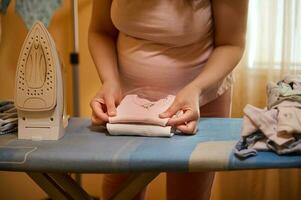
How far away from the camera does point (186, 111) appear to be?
2.85ft

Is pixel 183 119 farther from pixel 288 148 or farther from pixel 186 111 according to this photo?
pixel 288 148

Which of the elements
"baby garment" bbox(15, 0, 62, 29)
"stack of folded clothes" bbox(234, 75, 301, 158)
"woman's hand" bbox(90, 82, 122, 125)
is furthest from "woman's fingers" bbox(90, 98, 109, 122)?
"baby garment" bbox(15, 0, 62, 29)

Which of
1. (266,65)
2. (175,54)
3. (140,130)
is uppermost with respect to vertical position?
(175,54)

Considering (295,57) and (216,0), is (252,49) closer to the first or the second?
(295,57)

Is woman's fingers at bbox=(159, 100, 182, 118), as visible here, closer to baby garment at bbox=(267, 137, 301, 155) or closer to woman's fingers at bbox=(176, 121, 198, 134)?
woman's fingers at bbox=(176, 121, 198, 134)

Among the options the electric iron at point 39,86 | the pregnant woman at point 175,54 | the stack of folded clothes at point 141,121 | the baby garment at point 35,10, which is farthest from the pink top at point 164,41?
the baby garment at point 35,10

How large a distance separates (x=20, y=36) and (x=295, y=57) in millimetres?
1096

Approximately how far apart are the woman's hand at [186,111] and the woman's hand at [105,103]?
12 centimetres

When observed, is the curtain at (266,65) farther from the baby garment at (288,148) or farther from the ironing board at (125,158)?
the baby garment at (288,148)

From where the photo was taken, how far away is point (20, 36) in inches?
72.2

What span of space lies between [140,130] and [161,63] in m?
0.21

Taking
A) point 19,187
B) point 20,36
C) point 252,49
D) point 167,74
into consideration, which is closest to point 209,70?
point 167,74

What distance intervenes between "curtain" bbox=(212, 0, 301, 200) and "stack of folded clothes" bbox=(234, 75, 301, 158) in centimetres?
92

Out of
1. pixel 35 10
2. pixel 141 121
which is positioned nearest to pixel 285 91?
pixel 141 121
